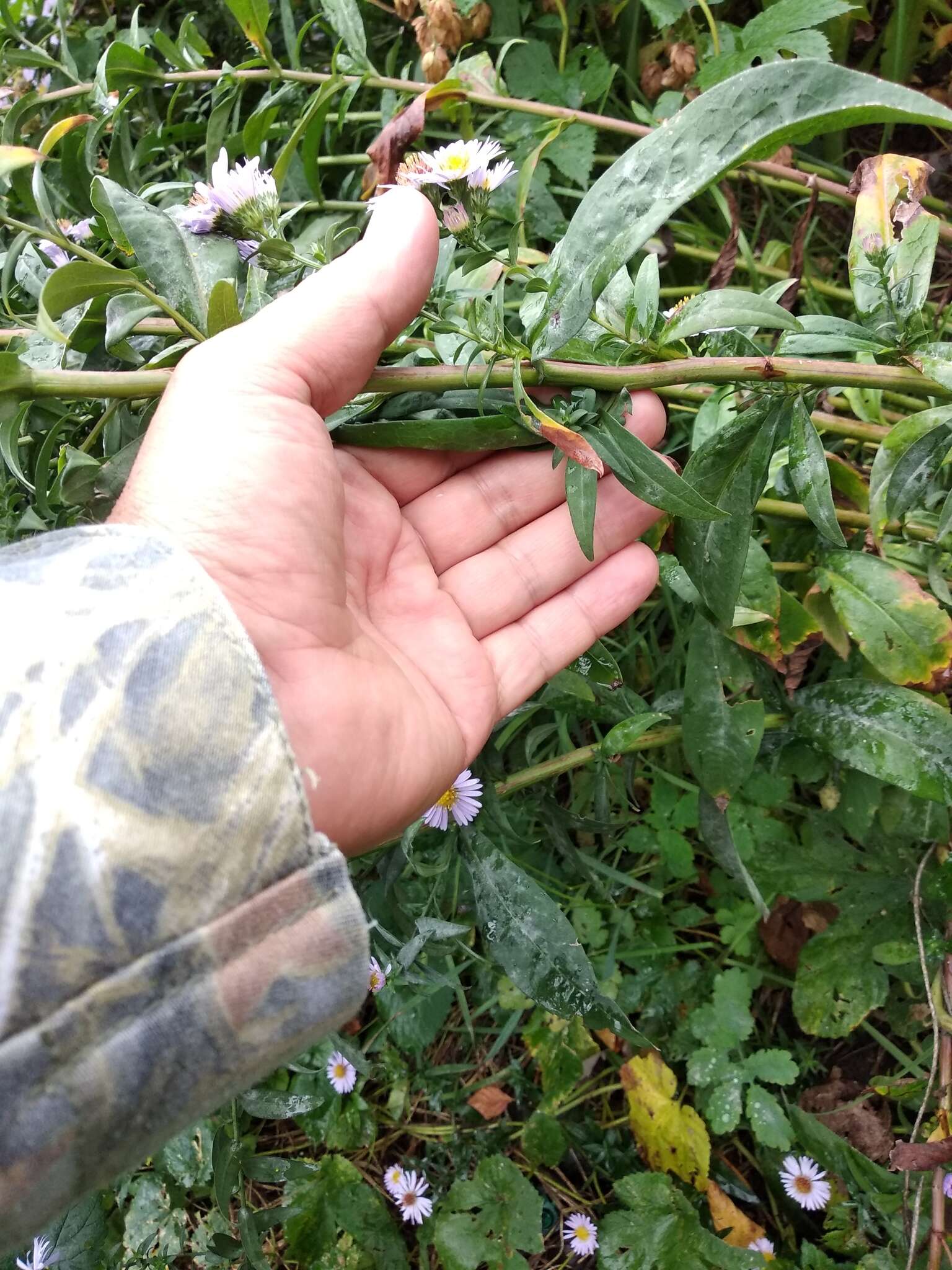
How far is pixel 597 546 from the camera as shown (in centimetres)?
139

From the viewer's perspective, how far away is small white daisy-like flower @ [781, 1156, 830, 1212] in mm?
1653

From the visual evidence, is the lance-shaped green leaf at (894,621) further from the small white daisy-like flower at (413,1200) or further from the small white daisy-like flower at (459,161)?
the small white daisy-like flower at (413,1200)

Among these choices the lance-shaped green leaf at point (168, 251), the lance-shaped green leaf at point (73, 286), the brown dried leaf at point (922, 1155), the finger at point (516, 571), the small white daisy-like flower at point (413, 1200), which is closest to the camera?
the lance-shaped green leaf at point (73, 286)

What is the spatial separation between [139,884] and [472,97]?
1530 millimetres


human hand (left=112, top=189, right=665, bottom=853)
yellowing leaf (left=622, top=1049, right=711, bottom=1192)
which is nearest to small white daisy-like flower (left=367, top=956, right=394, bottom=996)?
human hand (left=112, top=189, right=665, bottom=853)

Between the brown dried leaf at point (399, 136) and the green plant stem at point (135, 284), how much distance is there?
0.50 meters

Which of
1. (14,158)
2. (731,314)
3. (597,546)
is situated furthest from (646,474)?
(14,158)

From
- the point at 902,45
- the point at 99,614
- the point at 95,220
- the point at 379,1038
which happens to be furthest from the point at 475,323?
the point at 379,1038

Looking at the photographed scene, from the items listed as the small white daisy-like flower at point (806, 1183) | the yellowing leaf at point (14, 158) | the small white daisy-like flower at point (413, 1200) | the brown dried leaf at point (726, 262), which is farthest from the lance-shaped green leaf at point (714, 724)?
the yellowing leaf at point (14, 158)

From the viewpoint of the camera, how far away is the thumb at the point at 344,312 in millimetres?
1047

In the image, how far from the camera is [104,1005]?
2.57ft

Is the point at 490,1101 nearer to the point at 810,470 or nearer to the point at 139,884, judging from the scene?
the point at 139,884

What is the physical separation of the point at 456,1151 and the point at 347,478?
146 cm

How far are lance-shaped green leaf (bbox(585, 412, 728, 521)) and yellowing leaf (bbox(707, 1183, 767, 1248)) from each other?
1.44 meters
